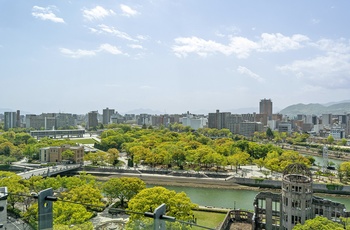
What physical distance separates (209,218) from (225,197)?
489cm

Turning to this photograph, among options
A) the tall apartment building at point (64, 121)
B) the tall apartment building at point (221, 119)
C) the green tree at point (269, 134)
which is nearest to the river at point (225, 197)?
the green tree at point (269, 134)

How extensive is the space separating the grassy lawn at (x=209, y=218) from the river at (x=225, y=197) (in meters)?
2.10

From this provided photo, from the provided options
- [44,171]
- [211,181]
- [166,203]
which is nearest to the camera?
[166,203]

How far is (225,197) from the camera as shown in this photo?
1689cm

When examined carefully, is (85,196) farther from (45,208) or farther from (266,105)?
(266,105)

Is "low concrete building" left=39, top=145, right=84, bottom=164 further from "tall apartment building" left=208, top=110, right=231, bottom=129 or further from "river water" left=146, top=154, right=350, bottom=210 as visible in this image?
"tall apartment building" left=208, top=110, right=231, bottom=129

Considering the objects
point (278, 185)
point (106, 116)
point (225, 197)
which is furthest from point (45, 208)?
point (106, 116)

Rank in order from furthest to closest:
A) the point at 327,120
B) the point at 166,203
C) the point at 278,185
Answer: the point at 327,120, the point at 278,185, the point at 166,203

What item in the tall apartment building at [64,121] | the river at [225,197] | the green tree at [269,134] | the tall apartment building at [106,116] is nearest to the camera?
the river at [225,197]

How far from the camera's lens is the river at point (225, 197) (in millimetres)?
15352

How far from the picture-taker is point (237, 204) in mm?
15445

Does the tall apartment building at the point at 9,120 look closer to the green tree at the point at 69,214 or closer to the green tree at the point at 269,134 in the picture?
the green tree at the point at 269,134

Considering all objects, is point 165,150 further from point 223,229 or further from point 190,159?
point 223,229

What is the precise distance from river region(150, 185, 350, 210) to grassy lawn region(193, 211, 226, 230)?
6.89ft
